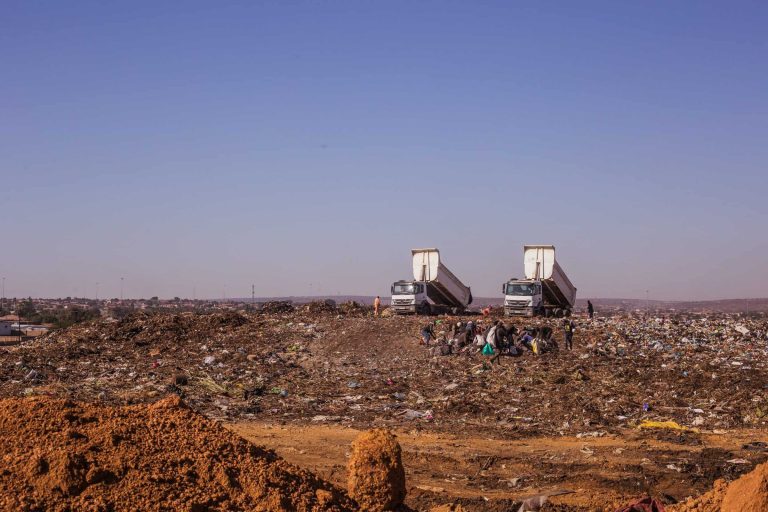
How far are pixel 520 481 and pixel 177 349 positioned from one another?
48.3 ft

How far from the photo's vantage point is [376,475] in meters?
5.43

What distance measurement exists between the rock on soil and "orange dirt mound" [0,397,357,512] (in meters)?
0.14

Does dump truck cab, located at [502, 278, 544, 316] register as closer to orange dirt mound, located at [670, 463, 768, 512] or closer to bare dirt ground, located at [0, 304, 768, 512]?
bare dirt ground, located at [0, 304, 768, 512]

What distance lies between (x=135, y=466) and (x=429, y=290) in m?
27.8

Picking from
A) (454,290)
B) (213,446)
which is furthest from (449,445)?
(454,290)

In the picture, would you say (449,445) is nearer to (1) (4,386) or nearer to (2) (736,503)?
(2) (736,503)

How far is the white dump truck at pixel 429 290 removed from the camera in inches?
1209

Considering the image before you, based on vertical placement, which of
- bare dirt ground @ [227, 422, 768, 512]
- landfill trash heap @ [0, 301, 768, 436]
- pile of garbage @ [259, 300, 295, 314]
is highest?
pile of garbage @ [259, 300, 295, 314]

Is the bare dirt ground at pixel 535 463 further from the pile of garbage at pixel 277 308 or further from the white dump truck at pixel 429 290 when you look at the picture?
the pile of garbage at pixel 277 308

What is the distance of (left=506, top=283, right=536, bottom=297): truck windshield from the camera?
1139 inches

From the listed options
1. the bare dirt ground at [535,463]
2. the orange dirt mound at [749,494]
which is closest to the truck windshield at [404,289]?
the bare dirt ground at [535,463]

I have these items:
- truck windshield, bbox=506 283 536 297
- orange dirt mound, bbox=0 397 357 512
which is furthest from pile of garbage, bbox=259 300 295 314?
orange dirt mound, bbox=0 397 357 512

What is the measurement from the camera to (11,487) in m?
4.61

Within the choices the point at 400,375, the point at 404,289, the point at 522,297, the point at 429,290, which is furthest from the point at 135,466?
the point at 429,290
